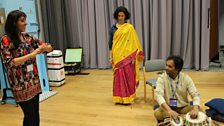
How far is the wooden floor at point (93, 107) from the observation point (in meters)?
2.88

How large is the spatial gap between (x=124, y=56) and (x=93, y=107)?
791 millimetres

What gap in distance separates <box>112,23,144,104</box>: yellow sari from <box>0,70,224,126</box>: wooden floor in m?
0.17

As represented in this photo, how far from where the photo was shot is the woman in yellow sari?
317cm

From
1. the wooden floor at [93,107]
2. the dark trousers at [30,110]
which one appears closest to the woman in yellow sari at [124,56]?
the wooden floor at [93,107]

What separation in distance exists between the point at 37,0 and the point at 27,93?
3932mm

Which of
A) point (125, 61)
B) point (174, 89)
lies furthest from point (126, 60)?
point (174, 89)

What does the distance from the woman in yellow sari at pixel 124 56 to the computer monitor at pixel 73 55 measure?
211 cm

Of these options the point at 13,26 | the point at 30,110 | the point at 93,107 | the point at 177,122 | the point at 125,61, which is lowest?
the point at 93,107

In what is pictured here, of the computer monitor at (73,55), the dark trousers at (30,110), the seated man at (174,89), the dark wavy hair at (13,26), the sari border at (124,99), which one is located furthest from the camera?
the computer monitor at (73,55)

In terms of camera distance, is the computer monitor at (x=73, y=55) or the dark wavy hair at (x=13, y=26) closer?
the dark wavy hair at (x=13, y=26)

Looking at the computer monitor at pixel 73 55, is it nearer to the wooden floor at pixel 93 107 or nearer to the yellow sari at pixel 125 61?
the wooden floor at pixel 93 107

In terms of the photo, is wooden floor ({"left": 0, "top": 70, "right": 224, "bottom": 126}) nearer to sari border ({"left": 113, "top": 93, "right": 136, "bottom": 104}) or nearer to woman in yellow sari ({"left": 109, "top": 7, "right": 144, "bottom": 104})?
sari border ({"left": 113, "top": 93, "right": 136, "bottom": 104})

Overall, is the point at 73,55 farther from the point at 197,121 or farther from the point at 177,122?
the point at 197,121

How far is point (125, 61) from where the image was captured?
3197 millimetres
